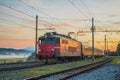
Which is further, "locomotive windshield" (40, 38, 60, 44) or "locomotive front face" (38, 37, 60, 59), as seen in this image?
"locomotive windshield" (40, 38, 60, 44)

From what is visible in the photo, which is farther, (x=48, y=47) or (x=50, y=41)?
(x=50, y=41)

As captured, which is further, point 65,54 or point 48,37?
point 65,54

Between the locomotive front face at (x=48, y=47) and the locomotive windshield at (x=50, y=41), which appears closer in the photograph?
the locomotive front face at (x=48, y=47)

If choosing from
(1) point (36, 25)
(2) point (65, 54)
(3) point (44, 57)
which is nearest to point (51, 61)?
(3) point (44, 57)

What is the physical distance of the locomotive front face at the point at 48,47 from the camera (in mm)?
37406

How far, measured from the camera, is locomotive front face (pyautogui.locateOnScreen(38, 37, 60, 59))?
1473 inches

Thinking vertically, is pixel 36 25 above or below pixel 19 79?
above

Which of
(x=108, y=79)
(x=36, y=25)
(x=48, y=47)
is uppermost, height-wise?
(x=36, y=25)

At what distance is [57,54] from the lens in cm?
3759

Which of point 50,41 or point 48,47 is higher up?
point 50,41

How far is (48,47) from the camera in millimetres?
37719

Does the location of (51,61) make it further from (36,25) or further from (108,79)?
(108,79)

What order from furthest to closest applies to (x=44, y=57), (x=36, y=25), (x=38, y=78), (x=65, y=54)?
1. (x=36, y=25)
2. (x=65, y=54)
3. (x=44, y=57)
4. (x=38, y=78)

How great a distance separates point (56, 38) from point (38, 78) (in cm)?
2180
